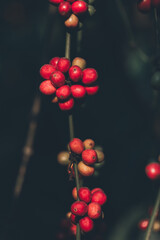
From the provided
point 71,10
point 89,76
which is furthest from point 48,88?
point 71,10

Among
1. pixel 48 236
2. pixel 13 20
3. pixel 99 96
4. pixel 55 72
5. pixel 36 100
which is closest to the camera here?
pixel 55 72

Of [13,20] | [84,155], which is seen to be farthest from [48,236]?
[13,20]

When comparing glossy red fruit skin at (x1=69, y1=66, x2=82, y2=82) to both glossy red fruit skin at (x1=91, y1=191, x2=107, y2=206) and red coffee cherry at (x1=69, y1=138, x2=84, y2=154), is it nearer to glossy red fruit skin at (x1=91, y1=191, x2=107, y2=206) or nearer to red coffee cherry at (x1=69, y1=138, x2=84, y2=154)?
red coffee cherry at (x1=69, y1=138, x2=84, y2=154)

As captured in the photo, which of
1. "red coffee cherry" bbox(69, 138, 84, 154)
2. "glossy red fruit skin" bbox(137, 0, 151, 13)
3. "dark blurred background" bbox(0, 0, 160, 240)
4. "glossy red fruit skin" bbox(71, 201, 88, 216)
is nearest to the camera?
"glossy red fruit skin" bbox(71, 201, 88, 216)

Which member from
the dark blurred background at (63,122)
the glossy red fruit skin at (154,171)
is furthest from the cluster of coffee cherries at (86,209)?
the dark blurred background at (63,122)

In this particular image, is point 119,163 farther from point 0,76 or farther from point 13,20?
point 13,20

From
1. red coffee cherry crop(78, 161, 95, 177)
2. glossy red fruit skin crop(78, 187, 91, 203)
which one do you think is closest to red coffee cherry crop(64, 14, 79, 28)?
red coffee cherry crop(78, 161, 95, 177)
